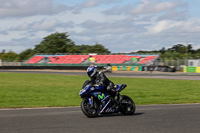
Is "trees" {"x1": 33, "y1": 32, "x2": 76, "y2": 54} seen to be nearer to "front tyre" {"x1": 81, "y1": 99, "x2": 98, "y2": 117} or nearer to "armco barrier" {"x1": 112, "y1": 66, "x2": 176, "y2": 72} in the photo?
"armco barrier" {"x1": 112, "y1": 66, "x2": 176, "y2": 72}

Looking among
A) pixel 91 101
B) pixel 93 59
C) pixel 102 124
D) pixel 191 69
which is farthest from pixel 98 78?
pixel 93 59

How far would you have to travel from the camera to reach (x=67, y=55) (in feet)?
235

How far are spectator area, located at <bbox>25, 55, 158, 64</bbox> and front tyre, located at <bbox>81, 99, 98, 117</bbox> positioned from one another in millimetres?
48254

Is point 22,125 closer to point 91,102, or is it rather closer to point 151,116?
point 91,102

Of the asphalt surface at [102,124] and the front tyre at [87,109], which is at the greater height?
the front tyre at [87,109]

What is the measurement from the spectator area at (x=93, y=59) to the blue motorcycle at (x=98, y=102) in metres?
47.6

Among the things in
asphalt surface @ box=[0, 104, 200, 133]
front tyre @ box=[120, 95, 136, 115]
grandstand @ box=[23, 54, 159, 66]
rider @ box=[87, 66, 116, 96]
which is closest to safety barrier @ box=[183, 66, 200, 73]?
grandstand @ box=[23, 54, 159, 66]

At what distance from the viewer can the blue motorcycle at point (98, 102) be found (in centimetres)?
827

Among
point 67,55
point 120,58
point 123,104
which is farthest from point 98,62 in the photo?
point 123,104

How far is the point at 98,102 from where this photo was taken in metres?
8.56

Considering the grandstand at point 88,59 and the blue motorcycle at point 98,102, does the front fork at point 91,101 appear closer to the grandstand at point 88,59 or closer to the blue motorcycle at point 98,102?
the blue motorcycle at point 98,102

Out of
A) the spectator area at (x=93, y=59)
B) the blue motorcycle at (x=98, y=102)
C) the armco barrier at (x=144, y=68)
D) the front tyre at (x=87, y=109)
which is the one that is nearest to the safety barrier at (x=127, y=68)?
the armco barrier at (x=144, y=68)

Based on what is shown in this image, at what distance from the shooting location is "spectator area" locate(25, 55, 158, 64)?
197ft

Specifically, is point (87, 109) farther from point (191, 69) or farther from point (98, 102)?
point (191, 69)
